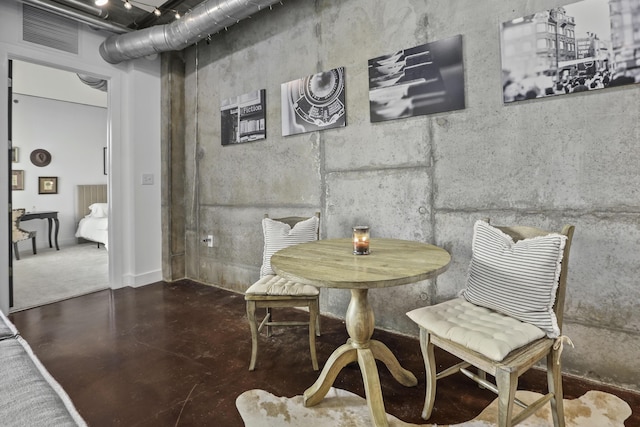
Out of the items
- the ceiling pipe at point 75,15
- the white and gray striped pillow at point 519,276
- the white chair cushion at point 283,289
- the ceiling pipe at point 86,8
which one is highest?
the ceiling pipe at point 86,8

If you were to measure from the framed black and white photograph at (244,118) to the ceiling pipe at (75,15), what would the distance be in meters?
1.33

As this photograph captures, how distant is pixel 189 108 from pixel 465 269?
372 cm

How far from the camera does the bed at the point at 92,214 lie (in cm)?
637

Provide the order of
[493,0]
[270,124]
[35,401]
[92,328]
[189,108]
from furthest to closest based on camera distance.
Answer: [189,108]
[270,124]
[92,328]
[493,0]
[35,401]

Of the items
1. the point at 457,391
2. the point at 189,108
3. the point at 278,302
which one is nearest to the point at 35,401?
the point at 278,302

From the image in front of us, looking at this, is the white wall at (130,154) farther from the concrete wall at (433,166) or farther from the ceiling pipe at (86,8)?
the concrete wall at (433,166)

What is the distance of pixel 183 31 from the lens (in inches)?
125

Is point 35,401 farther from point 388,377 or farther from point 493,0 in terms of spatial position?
point 493,0

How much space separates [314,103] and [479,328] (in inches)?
89.4

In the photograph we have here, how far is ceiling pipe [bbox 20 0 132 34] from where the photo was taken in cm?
298

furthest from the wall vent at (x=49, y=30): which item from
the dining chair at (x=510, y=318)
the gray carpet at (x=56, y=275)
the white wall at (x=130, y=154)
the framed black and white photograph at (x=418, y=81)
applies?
the dining chair at (x=510, y=318)

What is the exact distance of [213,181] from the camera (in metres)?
3.86

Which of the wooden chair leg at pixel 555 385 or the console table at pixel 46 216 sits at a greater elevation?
the console table at pixel 46 216

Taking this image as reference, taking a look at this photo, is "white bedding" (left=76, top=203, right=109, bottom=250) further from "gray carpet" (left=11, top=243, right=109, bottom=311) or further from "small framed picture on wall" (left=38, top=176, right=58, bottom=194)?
"small framed picture on wall" (left=38, top=176, right=58, bottom=194)
